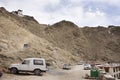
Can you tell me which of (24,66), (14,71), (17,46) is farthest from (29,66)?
(17,46)

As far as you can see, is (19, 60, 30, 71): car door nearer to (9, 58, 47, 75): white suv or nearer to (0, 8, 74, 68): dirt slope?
(9, 58, 47, 75): white suv

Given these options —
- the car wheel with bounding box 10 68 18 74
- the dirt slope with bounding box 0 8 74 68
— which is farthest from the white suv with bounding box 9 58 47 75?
the dirt slope with bounding box 0 8 74 68

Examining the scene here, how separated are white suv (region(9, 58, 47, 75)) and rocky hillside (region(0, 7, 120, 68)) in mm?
21577

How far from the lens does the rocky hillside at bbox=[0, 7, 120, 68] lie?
62156 mm

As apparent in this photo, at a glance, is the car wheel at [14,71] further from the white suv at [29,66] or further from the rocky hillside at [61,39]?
the rocky hillside at [61,39]

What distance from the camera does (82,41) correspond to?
407ft


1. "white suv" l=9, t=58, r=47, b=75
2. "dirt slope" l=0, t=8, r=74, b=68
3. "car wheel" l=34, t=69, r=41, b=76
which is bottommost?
"car wheel" l=34, t=69, r=41, b=76

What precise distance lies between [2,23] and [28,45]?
10.6m

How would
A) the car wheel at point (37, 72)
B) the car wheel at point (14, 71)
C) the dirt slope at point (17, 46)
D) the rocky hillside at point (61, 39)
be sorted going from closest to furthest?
the car wheel at point (14, 71) < the car wheel at point (37, 72) < the dirt slope at point (17, 46) < the rocky hillside at point (61, 39)

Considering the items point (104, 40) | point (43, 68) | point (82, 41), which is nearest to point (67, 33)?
point (82, 41)

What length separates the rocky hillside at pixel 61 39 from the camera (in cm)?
6216

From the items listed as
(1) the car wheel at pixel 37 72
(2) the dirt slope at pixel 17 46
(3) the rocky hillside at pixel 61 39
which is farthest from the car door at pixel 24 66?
(3) the rocky hillside at pixel 61 39

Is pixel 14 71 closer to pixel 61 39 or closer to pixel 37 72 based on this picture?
pixel 37 72

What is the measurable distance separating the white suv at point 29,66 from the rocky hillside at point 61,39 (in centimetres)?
2158
